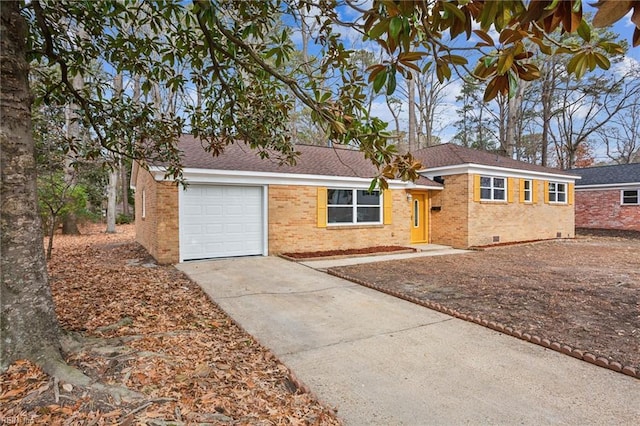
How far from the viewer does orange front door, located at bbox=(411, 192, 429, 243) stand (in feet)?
45.5

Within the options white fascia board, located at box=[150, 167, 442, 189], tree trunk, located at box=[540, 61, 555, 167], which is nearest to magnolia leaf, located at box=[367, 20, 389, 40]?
white fascia board, located at box=[150, 167, 442, 189]

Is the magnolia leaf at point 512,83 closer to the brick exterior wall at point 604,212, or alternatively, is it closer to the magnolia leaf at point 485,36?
the magnolia leaf at point 485,36

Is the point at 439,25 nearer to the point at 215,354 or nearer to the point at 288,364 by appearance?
Answer: the point at 288,364

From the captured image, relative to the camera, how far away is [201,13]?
8.69 feet

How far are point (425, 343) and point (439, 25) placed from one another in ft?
10.8

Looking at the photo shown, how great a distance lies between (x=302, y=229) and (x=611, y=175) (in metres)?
21.1

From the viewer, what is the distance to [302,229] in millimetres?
10656

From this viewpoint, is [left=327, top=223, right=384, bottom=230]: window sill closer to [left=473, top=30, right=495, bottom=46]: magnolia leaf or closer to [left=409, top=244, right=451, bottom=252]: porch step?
[left=409, top=244, right=451, bottom=252]: porch step

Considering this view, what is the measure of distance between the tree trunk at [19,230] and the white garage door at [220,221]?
20.6 ft

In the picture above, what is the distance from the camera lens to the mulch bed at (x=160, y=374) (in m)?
2.27

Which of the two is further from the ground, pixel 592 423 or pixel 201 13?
pixel 201 13

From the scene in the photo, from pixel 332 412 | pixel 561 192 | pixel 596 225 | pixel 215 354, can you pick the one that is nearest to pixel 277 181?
pixel 215 354

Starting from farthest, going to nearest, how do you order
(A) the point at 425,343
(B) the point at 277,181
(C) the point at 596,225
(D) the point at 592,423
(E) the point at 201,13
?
(C) the point at 596,225 → (B) the point at 277,181 → (A) the point at 425,343 → (E) the point at 201,13 → (D) the point at 592,423

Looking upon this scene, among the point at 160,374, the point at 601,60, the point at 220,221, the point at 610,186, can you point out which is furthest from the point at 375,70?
the point at 610,186
